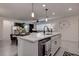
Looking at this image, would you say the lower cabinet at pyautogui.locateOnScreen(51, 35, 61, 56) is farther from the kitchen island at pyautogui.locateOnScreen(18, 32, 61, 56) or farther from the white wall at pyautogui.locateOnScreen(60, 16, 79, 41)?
the white wall at pyautogui.locateOnScreen(60, 16, 79, 41)

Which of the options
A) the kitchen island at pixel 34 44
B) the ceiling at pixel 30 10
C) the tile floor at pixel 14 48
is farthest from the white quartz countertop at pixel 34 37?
the ceiling at pixel 30 10

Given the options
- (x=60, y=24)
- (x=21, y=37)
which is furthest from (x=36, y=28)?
(x=60, y=24)

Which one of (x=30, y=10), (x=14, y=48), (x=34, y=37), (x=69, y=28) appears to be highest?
(x=30, y=10)

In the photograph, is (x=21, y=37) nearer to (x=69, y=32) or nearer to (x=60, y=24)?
(x=60, y=24)

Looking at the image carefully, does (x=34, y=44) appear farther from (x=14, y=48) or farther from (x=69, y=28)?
(x=69, y=28)

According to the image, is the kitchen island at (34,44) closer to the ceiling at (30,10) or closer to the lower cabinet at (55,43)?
the lower cabinet at (55,43)

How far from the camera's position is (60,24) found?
8.35ft

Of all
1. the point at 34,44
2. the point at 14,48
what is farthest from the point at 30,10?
the point at 14,48

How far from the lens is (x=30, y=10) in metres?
2.37

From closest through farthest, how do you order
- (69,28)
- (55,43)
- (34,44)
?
(34,44), (69,28), (55,43)

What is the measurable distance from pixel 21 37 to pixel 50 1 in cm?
104

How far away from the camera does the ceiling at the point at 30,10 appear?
2.28m

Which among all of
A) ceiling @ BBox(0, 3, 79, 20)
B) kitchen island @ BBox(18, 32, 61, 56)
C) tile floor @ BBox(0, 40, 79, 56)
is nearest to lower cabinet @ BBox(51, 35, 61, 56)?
kitchen island @ BBox(18, 32, 61, 56)

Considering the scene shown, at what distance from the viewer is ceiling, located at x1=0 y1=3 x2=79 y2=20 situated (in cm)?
228
